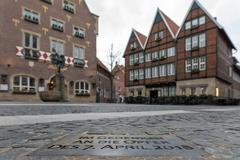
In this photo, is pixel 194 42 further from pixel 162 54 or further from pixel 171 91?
pixel 171 91

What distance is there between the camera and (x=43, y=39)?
88.6 feet

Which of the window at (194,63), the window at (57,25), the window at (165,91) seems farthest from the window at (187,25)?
the window at (57,25)

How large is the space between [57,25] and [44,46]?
3.09m

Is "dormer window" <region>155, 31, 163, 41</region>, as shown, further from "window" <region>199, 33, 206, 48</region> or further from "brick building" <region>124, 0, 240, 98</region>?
"window" <region>199, 33, 206, 48</region>

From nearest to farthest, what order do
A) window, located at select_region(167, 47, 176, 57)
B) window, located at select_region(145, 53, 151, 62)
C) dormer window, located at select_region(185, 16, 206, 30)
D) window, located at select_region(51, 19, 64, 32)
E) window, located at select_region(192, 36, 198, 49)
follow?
window, located at select_region(51, 19, 64, 32) < dormer window, located at select_region(185, 16, 206, 30) < window, located at select_region(192, 36, 198, 49) < window, located at select_region(167, 47, 176, 57) < window, located at select_region(145, 53, 151, 62)

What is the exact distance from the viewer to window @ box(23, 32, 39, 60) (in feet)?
82.9

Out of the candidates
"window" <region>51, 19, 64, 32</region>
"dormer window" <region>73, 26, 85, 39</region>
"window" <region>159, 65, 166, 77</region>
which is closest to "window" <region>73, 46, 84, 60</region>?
"dormer window" <region>73, 26, 85, 39</region>

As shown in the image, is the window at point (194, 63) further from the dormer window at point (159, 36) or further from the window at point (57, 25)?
the window at point (57, 25)

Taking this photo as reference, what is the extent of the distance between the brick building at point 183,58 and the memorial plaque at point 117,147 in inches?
1214

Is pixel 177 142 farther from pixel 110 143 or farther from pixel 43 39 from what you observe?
pixel 43 39

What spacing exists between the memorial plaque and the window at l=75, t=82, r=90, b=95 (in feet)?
88.5

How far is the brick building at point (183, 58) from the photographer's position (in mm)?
33156

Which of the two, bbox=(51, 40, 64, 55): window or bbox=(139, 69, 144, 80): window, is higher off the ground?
bbox=(51, 40, 64, 55): window

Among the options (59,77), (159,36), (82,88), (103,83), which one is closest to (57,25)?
(82,88)
